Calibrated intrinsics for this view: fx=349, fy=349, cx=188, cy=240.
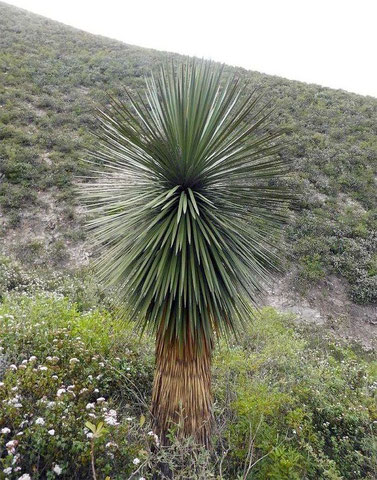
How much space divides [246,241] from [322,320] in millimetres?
7692

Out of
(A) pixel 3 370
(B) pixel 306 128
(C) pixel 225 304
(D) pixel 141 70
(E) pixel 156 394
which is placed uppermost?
(D) pixel 141 70

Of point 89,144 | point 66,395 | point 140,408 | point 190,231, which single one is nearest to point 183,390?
point 66,395

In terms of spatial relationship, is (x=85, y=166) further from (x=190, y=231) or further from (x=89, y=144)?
(x=190, y=231)

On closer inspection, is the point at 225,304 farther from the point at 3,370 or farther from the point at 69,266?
the point at 69,266

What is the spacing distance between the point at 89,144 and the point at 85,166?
1.30m

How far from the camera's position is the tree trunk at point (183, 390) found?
3580 millimetres

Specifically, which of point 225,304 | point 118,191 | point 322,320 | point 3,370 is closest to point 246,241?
point 225,304

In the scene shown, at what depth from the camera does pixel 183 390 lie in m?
3.58

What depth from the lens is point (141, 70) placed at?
21297 mm

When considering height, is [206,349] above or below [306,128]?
below

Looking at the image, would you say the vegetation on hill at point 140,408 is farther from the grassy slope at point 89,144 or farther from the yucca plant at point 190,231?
the grassy slope at point 89,144

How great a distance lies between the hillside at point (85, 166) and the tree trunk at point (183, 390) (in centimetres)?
500

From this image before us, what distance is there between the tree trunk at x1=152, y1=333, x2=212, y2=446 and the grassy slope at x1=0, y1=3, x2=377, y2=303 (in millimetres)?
6779

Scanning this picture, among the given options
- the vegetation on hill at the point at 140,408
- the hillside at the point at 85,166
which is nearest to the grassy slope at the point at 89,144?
the hillside at the point at 85,166
